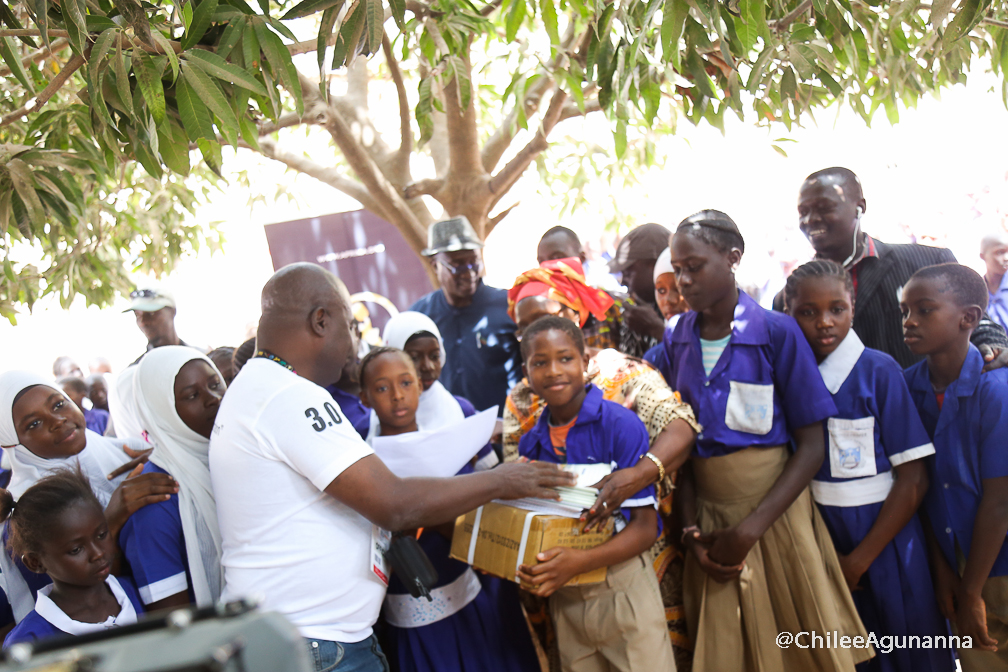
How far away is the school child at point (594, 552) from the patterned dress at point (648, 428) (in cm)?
17

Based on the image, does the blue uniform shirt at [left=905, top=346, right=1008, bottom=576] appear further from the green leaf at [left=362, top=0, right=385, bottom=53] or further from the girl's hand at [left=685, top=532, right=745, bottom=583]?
the green leaf at [left=362, top=0, right=385, bottom=53]

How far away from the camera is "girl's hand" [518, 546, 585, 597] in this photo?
2.19 meters

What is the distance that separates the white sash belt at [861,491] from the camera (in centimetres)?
257

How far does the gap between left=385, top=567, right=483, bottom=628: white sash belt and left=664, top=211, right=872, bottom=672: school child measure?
2.96 feet

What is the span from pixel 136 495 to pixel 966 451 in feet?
9.40

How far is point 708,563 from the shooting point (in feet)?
8.50

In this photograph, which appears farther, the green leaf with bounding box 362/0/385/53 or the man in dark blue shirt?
the man in dark blue shirt

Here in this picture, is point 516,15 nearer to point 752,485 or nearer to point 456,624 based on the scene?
point 752,485

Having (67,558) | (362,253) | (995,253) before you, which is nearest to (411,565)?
(67,558)

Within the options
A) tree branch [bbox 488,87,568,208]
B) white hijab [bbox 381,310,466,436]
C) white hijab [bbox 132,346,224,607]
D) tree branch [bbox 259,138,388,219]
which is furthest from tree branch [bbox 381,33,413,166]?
white hijab [bbox 132,346,224,607]

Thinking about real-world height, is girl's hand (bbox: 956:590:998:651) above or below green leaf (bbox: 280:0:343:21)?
below

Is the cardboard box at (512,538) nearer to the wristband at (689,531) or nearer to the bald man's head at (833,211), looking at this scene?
the wristband at (689,531)

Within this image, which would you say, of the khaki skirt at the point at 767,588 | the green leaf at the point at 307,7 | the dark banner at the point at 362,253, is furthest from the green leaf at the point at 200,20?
the dark banner at the point at 362,253

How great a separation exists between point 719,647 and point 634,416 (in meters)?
0.94
